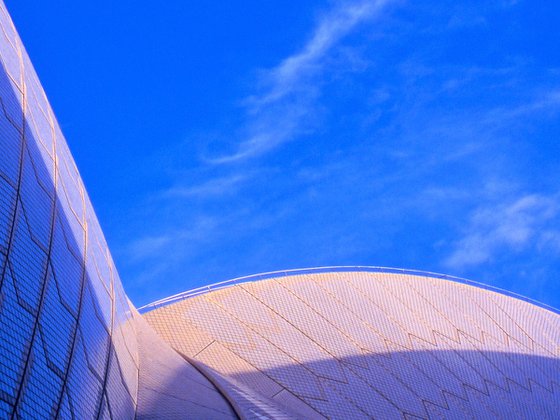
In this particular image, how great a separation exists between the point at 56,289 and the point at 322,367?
39.0 feet

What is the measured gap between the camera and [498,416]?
22.7m

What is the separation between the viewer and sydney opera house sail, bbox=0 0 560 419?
9078 mm

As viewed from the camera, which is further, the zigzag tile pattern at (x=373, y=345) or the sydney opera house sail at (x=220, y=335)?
the zigzag tile pattern at (x=373, y=345)

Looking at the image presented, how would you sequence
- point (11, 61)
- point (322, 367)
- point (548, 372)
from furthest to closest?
1. point (548, 372)
2. point (322, 367)
3. point (11, 61)

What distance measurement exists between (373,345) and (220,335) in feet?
15.2

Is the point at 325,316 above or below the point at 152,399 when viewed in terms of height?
above

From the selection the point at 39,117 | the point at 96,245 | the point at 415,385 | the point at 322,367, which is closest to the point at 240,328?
the point at 322,367

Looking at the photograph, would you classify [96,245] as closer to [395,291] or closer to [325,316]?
[325,316]

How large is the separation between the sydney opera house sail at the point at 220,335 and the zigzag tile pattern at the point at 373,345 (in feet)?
0.15

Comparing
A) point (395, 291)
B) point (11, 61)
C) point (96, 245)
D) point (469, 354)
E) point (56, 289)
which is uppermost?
point (395, 291)

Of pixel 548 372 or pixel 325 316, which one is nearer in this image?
pixel 325 316

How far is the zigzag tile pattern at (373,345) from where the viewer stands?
19984 millimetres

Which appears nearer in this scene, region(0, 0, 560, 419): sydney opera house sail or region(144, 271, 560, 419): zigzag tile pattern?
region(0, 0, 560, 419): sydney opera house sail

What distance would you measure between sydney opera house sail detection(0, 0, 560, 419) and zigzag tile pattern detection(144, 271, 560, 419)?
1.7 inches
